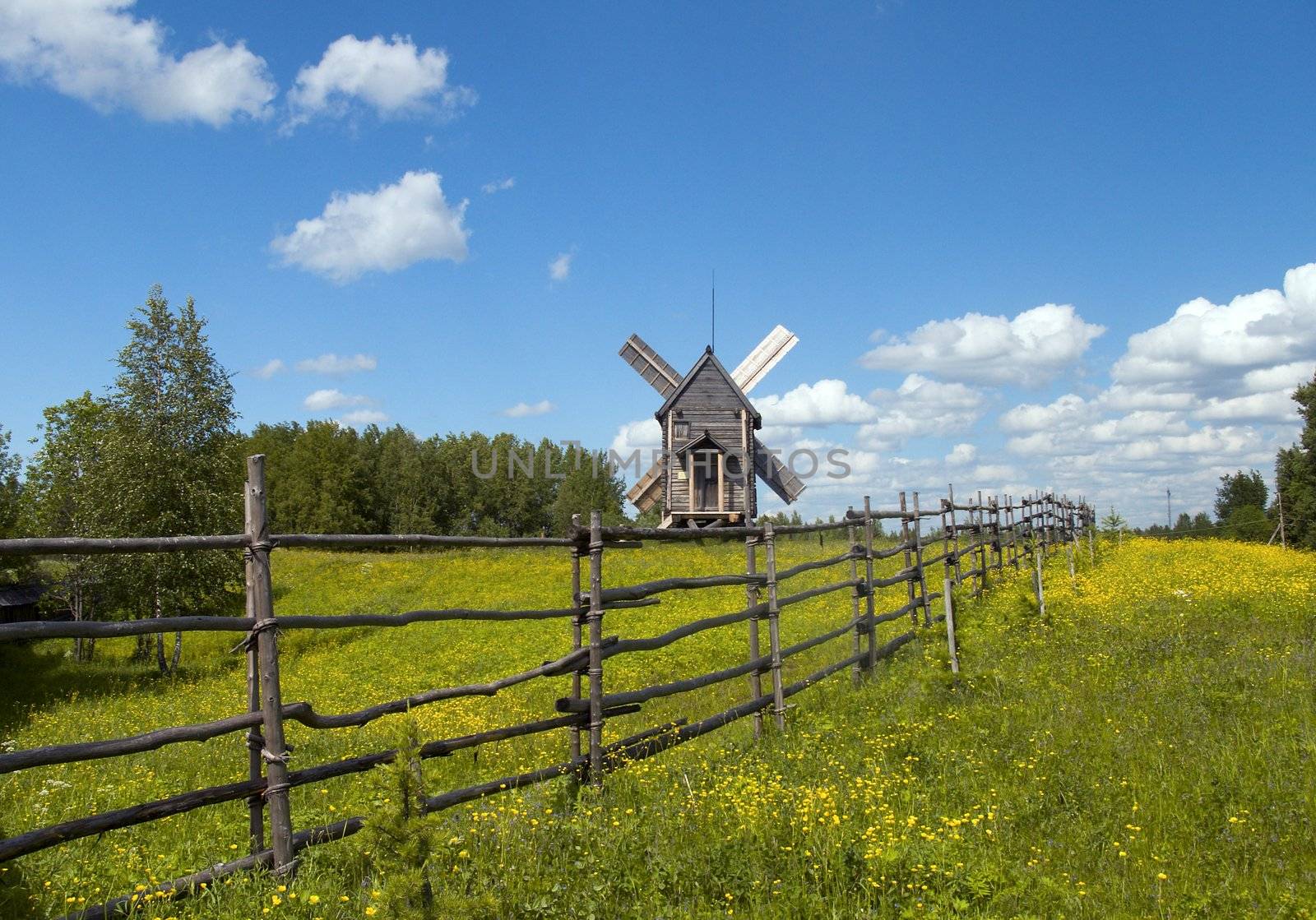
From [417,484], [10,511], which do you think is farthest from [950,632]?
[417,484]

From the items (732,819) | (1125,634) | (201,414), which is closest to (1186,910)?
(732,819)

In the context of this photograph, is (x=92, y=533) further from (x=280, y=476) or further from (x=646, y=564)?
(x=280, y=476)

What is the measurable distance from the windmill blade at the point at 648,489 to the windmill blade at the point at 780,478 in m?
3.23

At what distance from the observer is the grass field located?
4641 millimetres

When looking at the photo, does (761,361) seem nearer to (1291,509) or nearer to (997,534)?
(997,534)

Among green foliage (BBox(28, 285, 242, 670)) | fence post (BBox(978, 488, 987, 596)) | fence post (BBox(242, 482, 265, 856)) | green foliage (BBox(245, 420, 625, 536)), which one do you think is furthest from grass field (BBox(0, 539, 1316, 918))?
green foliage (BBox(245, 420, 625, 536))

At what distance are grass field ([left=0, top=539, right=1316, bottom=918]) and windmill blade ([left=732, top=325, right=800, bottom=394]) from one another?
16.4 metres

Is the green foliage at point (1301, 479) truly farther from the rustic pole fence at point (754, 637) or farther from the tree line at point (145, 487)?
the rustic pole fence at point (754, 637)

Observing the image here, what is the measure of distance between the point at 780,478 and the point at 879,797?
23432 mm

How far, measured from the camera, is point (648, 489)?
94.8 feet

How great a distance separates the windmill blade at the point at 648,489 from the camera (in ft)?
94.3

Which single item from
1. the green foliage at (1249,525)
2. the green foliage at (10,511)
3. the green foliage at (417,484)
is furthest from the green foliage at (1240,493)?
the green foliage at (10,511)

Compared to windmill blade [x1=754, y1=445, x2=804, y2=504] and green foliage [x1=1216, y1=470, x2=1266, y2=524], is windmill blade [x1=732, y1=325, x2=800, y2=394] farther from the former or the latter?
green foliage [x1=1216, y1=470, x2=1266, y2=524]

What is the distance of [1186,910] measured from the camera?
4715 mm
